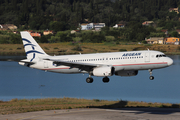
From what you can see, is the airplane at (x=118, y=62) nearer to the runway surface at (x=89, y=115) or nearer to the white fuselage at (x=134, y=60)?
the white fuselage at (x=134, y=60)

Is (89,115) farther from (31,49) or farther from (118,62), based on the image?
(31,49)

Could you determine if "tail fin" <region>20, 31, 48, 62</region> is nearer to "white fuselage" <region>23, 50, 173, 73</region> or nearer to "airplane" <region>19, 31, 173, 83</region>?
"airplane" <region>19, 31, 173, 83</region>

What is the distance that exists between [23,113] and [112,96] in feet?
136

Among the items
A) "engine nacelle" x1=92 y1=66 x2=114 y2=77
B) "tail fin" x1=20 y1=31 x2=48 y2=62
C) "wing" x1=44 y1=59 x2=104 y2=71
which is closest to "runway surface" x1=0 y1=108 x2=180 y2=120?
"engine nacelle" x1=92 y1=66 x2=114 y2=77

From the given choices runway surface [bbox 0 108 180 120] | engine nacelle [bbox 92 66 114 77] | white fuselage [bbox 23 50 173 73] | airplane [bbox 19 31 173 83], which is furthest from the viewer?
white fuselage [bbox 23 50 173 73]

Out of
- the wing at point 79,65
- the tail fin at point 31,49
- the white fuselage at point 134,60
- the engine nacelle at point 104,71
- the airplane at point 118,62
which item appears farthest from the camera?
the tail fin at point 31,49

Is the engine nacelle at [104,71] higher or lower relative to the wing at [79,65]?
lower

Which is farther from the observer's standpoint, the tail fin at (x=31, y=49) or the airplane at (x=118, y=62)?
the tail fin at (x=31, y=49)

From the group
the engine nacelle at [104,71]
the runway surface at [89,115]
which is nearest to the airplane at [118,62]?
the engine nacelle at [104,71]

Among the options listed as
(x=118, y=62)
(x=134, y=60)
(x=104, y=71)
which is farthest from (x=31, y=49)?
(x=134, y=60)

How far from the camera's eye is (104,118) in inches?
1913

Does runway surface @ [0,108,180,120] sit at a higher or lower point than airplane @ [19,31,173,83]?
lower

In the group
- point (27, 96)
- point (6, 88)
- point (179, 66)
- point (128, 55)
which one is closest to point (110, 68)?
point (128, 55)

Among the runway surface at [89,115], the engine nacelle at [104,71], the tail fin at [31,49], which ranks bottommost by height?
the runway surface at [89,115]
